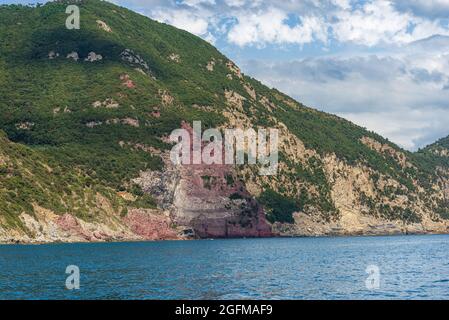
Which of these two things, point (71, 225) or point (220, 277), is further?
point (71, 225)

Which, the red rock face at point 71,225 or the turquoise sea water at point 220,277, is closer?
the turquoise sea water at point 220,277

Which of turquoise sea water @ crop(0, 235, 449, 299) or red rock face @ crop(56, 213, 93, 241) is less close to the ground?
red rock face @ crop(56, 213, 93, 241)

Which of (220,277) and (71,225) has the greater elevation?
(71,225)

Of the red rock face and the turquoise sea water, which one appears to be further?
the red rock face

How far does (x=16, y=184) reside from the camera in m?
185

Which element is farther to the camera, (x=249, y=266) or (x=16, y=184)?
(x=16, y=184)

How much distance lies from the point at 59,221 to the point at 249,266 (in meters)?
90.1

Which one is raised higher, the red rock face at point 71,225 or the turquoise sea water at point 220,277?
the red rock face at point 71,225

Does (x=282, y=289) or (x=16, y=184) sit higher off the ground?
(x=16, y=184)

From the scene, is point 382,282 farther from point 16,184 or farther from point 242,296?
A: point 16,184
